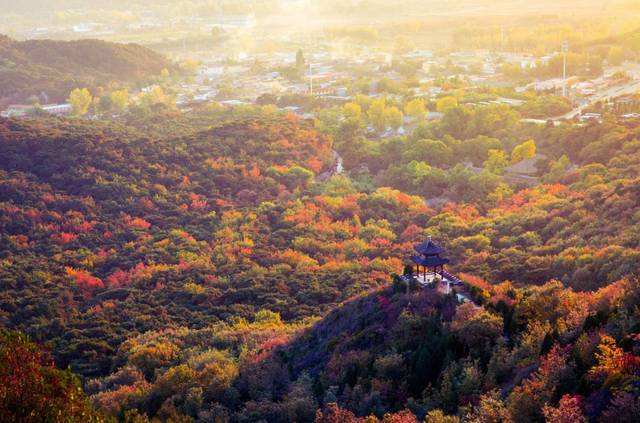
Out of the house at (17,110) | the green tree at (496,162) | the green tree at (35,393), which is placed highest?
the green tree at (35,393)

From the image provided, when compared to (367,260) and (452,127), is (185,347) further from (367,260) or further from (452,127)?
(452,127)

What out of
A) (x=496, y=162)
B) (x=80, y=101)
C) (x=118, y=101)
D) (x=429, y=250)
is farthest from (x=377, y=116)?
(x=429, y=250)

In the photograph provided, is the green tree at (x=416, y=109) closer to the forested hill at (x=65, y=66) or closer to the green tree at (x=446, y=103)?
the green tree at (x=446, y=103)

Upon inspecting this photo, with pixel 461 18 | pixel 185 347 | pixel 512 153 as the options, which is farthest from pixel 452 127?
pixel 461 18

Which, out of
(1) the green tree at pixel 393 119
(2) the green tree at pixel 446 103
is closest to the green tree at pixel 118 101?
(1) the green tree at pixel 393 119

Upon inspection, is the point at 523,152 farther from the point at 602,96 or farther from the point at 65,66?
the point at 65,66

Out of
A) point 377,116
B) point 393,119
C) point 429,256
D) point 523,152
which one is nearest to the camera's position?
point 429,256

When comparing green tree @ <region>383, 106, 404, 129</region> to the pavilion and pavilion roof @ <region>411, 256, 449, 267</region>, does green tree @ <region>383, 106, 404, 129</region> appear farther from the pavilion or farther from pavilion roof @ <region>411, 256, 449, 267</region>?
pavilion roof @ <region>411, 256, 449, 267</region>

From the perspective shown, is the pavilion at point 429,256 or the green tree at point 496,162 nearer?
the pavilion at point 429,256

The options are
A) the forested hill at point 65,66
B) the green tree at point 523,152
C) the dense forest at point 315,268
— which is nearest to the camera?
the dense forest at point 315,268
